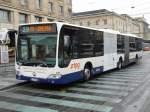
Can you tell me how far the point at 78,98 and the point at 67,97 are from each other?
0.44 meters

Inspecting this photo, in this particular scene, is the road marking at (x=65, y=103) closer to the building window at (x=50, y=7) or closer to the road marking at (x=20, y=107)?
the road marking at (x=20, y=107)

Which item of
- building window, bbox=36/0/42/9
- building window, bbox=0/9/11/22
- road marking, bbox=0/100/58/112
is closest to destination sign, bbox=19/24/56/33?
road marking, bbox=0/100/58/112

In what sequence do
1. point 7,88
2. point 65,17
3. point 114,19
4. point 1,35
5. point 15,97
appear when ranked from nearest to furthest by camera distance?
point 15,97 → point 7,88 → point 1,35 → point 65,17 → point 114,19

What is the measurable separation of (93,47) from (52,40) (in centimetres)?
367

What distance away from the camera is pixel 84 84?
1232 cm

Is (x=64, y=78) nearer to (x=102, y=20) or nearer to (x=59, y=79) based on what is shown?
(x=59, y=79)

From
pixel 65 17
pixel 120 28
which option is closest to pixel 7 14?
pixel 65 17

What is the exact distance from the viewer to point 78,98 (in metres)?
9.23

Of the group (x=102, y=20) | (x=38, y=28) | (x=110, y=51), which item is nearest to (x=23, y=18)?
(x=110, y=51)

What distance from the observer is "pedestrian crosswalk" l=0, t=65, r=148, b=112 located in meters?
7.92

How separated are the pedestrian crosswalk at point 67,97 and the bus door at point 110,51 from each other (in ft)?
11.3

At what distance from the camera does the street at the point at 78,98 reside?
7.89 meters

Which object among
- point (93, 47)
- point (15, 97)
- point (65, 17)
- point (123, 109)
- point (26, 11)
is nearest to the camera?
point (123, 109)

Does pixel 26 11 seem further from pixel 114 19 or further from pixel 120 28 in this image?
pixel 120 28
